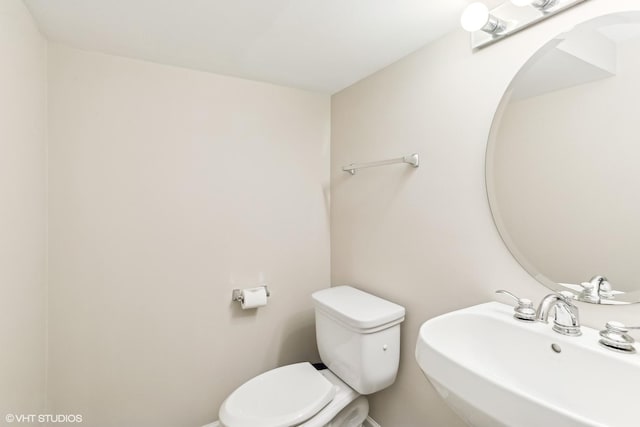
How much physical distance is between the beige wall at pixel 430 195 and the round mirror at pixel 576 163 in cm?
5

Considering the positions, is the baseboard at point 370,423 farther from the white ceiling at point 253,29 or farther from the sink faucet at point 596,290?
the white ceiling at point 253,29

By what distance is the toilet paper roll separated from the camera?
1738mm

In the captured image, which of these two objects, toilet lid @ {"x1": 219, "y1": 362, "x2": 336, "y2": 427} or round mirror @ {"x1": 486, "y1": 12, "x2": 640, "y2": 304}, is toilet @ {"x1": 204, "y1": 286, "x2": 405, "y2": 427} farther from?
round mirror @ {"x1": 486, "y1": 12, "x2": 640, "y2": 304}

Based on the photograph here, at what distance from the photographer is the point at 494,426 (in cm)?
71

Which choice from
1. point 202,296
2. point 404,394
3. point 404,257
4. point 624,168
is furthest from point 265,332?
point 624,168

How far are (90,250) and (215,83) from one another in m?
1.10

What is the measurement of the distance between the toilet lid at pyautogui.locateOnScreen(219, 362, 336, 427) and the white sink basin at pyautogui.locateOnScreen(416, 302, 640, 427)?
665 mm

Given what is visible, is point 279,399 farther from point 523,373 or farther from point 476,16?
point 476,16

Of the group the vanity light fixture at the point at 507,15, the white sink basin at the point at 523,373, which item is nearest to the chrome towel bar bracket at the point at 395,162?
the vanity light fixture at the point at 507,15

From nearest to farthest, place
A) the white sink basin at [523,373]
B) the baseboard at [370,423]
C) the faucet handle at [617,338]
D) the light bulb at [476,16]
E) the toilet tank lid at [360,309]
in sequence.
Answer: the white sink basin at [523,373], the faucet handle at [617,338], the light bulb at [476,16], the toilet tank lid at [360,309], the baseboard at [370,423]

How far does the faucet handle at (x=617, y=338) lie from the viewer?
78 centimetres

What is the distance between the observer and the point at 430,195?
1.41m

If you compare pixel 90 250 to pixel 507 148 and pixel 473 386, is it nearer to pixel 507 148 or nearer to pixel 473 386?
pixel 473 386

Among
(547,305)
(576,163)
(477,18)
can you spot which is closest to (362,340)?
(547,305)
